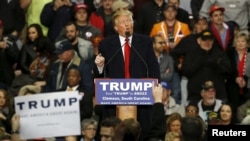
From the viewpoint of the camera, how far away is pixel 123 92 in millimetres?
8914

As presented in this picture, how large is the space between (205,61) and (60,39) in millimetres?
2179

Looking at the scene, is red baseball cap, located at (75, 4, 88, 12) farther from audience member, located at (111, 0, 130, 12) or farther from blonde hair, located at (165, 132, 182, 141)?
blonde hair, located at (165, 132, 182, 141)

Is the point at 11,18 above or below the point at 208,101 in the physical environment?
above

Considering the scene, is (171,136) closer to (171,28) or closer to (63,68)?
(63,68)

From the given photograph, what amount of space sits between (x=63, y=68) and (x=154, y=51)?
6.99 feet

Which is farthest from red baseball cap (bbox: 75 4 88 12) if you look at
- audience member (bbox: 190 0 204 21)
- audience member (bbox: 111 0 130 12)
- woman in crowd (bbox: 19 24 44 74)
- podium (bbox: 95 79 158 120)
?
podium (bbox: 95 79 158 120)

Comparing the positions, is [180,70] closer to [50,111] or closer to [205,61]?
[205,61]

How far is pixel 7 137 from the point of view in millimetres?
10422

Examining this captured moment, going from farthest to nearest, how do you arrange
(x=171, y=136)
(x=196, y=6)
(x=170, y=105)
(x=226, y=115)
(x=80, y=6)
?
(x=196, y=6) < (x=80, y=6) < (x=170, y=105) < (x=226, y=115) < (x=171, y=136)

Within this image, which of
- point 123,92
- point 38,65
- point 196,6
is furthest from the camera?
point 196,6

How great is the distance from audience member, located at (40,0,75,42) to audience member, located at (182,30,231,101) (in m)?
2.18

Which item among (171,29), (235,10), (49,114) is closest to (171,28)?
(171,29)

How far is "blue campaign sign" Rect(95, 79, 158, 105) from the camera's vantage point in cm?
888

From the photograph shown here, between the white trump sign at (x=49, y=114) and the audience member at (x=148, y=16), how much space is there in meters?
3.24
